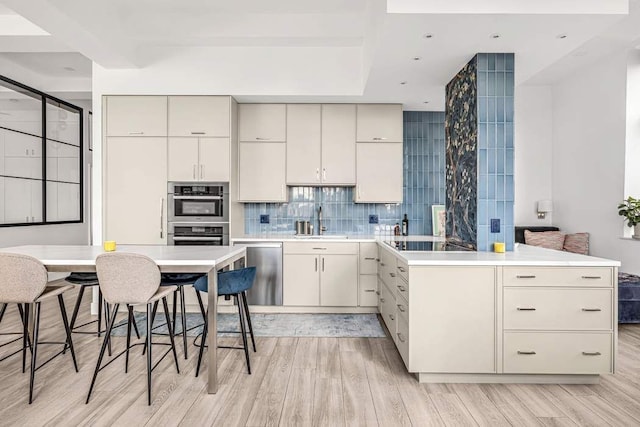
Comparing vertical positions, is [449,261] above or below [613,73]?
below

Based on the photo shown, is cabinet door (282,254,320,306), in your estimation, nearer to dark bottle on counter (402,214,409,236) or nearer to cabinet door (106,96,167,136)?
dark bottle on counter (402,214,409,236)

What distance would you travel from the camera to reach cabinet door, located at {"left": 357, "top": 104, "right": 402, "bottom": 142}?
464cm

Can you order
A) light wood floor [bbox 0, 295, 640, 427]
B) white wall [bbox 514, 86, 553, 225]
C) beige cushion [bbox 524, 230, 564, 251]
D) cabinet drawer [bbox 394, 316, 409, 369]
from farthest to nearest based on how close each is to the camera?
white wall [bbox 514, 86, 553, 225] → beige cushion [bbox 524, 230, 564, 251] → cabinet drawer [bbox 394, 316, 409, 369] → light wood floor [bbox 0, 295, 640, 427]

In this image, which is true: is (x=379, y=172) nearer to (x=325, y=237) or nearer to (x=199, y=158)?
(x=325, y=237)

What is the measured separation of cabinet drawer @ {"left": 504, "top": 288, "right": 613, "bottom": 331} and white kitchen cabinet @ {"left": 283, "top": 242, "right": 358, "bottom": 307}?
6.55 feet

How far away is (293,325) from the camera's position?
3971 millimetres

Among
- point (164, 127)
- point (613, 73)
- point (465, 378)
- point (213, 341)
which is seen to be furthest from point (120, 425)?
point (613, 73)

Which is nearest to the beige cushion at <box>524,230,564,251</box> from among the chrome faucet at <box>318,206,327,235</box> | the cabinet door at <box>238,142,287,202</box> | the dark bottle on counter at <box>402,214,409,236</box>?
the dark bottle on counter at <box>402,214,409,236</box>

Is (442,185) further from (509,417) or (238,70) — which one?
(509,417)

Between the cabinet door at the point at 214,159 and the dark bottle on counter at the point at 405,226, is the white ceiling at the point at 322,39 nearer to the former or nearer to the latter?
the cabinet door at the point at 214,159

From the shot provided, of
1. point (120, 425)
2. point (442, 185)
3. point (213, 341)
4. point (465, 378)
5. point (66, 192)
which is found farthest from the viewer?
point (66, 192)

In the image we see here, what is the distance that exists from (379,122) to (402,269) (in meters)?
2.30

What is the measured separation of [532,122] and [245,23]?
434cm

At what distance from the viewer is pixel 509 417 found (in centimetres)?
222
